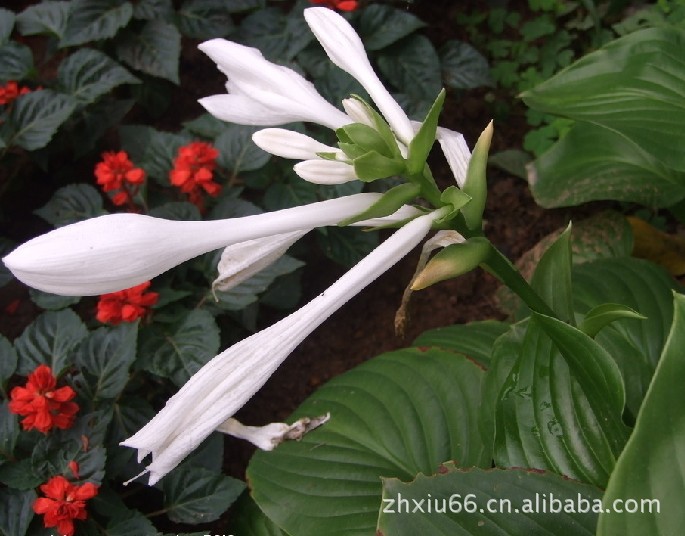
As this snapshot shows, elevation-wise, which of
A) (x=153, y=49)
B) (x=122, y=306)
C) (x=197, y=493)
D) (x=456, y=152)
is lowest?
(x=197, y=493)

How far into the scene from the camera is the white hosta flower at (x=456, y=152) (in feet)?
2.41

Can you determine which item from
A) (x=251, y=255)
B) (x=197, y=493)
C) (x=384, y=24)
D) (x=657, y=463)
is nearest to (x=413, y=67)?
(x=384, y=24)

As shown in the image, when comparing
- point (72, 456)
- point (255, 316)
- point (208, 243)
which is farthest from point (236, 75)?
point (255, 316)

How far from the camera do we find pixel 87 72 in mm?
1783

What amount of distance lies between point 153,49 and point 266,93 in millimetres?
1275

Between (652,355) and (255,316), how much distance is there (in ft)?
2.74

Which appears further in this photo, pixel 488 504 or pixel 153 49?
pixel 153 49

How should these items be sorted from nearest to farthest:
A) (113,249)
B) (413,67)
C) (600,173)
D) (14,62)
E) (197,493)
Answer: (113,249) < (197,493) < (600,173) < (14,62) < (413,67)

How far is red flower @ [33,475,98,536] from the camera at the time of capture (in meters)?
1.15

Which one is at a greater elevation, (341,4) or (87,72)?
(341,4)

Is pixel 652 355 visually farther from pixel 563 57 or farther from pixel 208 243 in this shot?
pixel 563 57

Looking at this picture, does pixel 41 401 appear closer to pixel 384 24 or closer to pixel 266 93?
pixel 266 93

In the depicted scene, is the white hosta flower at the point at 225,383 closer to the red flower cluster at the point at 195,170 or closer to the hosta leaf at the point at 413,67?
the red flower cluster at the point at 195,170

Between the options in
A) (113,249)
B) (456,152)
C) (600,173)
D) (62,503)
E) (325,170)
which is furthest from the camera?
(600,173)
